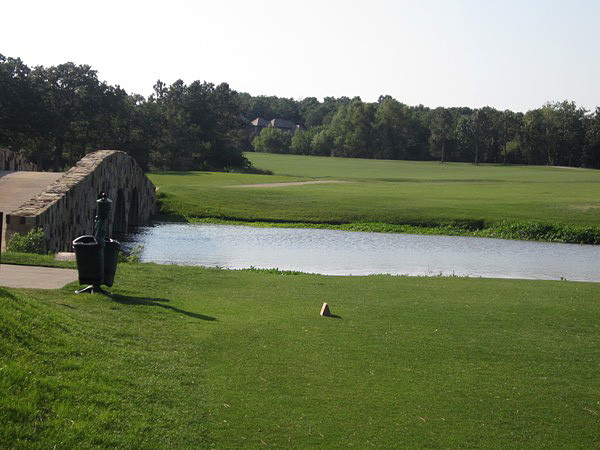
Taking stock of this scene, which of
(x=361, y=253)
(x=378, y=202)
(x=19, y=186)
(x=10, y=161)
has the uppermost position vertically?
(x=10, y=161)

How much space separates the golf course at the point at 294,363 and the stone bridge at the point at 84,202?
690cm

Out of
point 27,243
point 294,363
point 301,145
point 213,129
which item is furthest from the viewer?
point 301,145

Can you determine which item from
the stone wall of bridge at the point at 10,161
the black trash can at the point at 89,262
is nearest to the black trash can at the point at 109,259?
the black trash can at the point at 89,262

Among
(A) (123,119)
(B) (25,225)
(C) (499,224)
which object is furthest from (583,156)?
(B) (25,225)

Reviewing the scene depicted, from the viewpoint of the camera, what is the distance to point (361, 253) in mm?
33094

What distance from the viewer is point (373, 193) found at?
195ft

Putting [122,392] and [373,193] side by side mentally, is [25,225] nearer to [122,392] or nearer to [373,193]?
[122,392]

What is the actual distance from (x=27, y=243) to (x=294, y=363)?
13580 mm

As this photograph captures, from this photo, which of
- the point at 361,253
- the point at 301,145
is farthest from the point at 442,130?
the point at 361,253

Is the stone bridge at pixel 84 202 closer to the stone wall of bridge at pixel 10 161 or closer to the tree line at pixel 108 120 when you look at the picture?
the stone wall of bridge at pixel 10 161

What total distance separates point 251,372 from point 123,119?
238ft

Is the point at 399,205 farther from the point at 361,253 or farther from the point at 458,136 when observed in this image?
the point at 458,136

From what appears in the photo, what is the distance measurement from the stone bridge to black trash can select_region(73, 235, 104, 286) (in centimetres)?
1050

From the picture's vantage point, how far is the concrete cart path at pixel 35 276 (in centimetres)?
1459
